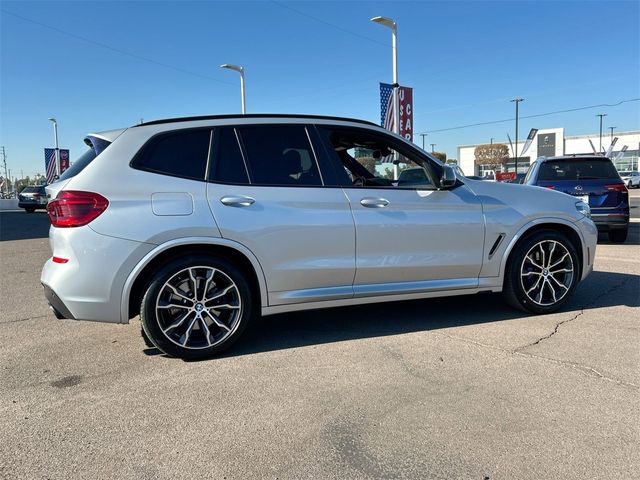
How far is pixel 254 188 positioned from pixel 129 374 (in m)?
1.66

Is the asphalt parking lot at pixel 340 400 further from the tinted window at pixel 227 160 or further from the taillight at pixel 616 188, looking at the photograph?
the taillight at pixel 616 188

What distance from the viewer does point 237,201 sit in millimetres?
3797

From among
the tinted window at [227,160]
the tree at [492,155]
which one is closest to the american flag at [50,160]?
the tinted window at [227,160]

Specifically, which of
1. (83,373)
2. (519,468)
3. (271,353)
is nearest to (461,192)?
(271,353)

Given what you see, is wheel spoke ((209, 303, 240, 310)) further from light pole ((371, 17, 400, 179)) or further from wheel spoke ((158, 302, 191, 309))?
light pole ((371, 17, 400, 179))

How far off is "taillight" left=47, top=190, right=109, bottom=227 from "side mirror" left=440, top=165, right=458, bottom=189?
2743mm

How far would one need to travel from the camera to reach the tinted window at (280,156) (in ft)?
13.1

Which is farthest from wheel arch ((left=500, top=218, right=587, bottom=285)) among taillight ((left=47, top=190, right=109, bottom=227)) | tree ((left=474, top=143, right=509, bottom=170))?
tree ((left=474, top=143, right=509, bottom=170))

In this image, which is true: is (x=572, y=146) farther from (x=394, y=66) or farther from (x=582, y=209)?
(x=582, y=209)

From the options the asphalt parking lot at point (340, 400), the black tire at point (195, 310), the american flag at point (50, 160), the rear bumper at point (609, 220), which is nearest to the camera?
the asphalt parking lot at point (340, 400)

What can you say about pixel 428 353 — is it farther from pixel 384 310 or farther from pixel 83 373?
pixel 83 373

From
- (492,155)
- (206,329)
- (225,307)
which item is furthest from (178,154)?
(492,155)

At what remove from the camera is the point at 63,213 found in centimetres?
354

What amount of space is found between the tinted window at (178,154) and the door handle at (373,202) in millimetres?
1324
